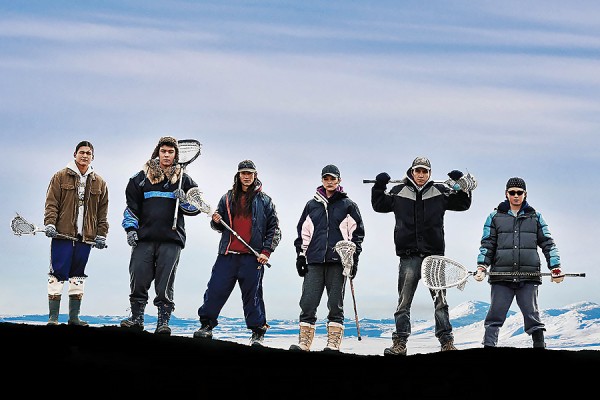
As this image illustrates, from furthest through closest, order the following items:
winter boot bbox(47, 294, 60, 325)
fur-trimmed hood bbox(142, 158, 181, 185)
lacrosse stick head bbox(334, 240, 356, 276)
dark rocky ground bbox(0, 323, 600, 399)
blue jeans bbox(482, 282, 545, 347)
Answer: winter boot bbox(47, 294, 60, 325) < fur-trimmed hood bbox(142, 158, 181, 185) < blue jeans bbox(482, 282, 545, 347) < lacrosse stick head bbox(334, 240, 356, 276) < dark rocky ground bbox(0, 323, 600, 399)

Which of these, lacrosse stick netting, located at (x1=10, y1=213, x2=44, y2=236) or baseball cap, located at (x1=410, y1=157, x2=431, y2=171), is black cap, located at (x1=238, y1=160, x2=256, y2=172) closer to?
baseball cap, located at (x1=410, y1=157, x2=431, y2=171)

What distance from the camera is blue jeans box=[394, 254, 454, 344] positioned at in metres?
14.4

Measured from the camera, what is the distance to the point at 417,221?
48.2ft

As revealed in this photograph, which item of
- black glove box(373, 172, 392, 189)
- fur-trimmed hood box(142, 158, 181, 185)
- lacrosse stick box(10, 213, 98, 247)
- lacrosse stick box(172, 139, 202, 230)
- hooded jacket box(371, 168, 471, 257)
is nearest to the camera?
hooded jacket box(371, 168, 471, 257)

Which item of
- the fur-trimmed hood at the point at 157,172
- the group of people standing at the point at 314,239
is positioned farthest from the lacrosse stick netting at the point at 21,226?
the fur-trimmed hood at the point at 157,172

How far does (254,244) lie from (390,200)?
219 centimetres

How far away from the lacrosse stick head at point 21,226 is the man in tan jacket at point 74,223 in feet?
1.93

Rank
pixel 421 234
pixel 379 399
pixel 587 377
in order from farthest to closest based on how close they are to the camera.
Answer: pixel 421 234
pixel 587 377
pixel 379 399

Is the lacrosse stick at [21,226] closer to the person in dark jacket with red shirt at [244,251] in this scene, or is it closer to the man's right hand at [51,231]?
the man's right hand at [51,231]

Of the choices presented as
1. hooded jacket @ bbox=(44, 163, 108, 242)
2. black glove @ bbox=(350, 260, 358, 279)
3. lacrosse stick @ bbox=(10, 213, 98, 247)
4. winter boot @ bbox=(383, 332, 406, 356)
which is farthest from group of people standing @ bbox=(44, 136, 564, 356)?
lacrosse stick @ bbox=(10, 213, 98, 247)

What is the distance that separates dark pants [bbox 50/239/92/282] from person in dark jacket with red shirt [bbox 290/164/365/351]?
3.49 meters

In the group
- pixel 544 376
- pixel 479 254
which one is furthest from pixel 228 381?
pixel 479 254

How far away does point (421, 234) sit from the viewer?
14.6m

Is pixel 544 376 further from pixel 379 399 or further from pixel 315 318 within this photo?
pixel 315 318
